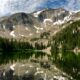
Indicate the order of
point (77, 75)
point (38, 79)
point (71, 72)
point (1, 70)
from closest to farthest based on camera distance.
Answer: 1. point (38, 79)
2. point (77, 75)
3. point (71, 72)
4. point (1, 70)

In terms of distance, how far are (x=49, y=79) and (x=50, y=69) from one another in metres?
18.3

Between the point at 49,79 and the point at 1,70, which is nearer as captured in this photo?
the point at 49,79

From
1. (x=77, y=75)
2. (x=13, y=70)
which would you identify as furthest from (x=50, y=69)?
(x=77, y=75)

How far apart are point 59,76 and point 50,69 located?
15.5 m

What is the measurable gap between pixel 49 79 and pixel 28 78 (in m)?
4.09

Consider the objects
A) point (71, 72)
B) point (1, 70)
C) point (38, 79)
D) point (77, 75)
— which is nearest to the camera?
point (38, 79)

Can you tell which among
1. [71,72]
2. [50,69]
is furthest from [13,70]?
[71,72]

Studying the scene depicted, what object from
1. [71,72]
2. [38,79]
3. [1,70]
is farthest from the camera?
[1,70]

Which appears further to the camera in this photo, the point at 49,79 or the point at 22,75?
the point at 22,75

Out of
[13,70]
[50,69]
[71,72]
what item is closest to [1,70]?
[13,70]

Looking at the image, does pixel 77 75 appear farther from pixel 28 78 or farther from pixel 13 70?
pixel 13 70

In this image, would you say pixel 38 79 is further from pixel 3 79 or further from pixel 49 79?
pixel 3 79

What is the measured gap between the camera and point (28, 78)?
65.7 m

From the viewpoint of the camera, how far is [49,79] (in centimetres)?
6494
